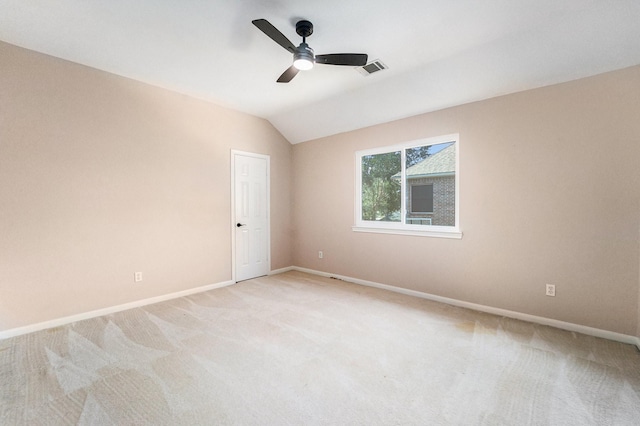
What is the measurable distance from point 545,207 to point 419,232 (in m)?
1.42

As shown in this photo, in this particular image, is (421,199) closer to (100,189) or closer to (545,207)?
(545,207)

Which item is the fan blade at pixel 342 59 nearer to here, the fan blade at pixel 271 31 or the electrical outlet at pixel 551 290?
the fan blade at pixel 271 31

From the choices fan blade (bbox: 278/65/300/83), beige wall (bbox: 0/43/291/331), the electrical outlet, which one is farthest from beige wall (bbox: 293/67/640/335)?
beige wall (bbox: 0/43/291/331)

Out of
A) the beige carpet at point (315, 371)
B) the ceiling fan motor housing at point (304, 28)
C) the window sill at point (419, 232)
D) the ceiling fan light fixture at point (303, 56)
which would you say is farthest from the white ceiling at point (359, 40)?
the beige carpet at point (315, 371)

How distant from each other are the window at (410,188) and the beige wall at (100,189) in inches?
89.3

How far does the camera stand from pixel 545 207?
296 centimetres

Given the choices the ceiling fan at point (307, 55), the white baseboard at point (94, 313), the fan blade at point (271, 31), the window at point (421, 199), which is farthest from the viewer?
the window at point (421, 199)

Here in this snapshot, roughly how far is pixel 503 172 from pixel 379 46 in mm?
1989

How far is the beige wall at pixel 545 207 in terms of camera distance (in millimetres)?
2588

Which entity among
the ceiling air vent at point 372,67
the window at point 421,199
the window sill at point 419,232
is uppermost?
the ceiling air vent at point 372,67

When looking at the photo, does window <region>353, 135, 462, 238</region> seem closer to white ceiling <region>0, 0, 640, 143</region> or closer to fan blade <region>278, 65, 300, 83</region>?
white ceiling <region>0, 0, 640, 143</region>

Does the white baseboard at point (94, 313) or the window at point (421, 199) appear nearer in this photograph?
the white baseboard at point (94, 313)

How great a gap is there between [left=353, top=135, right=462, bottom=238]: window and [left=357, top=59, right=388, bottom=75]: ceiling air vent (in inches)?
47.5

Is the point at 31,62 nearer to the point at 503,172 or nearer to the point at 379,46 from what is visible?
the point at 379,46
